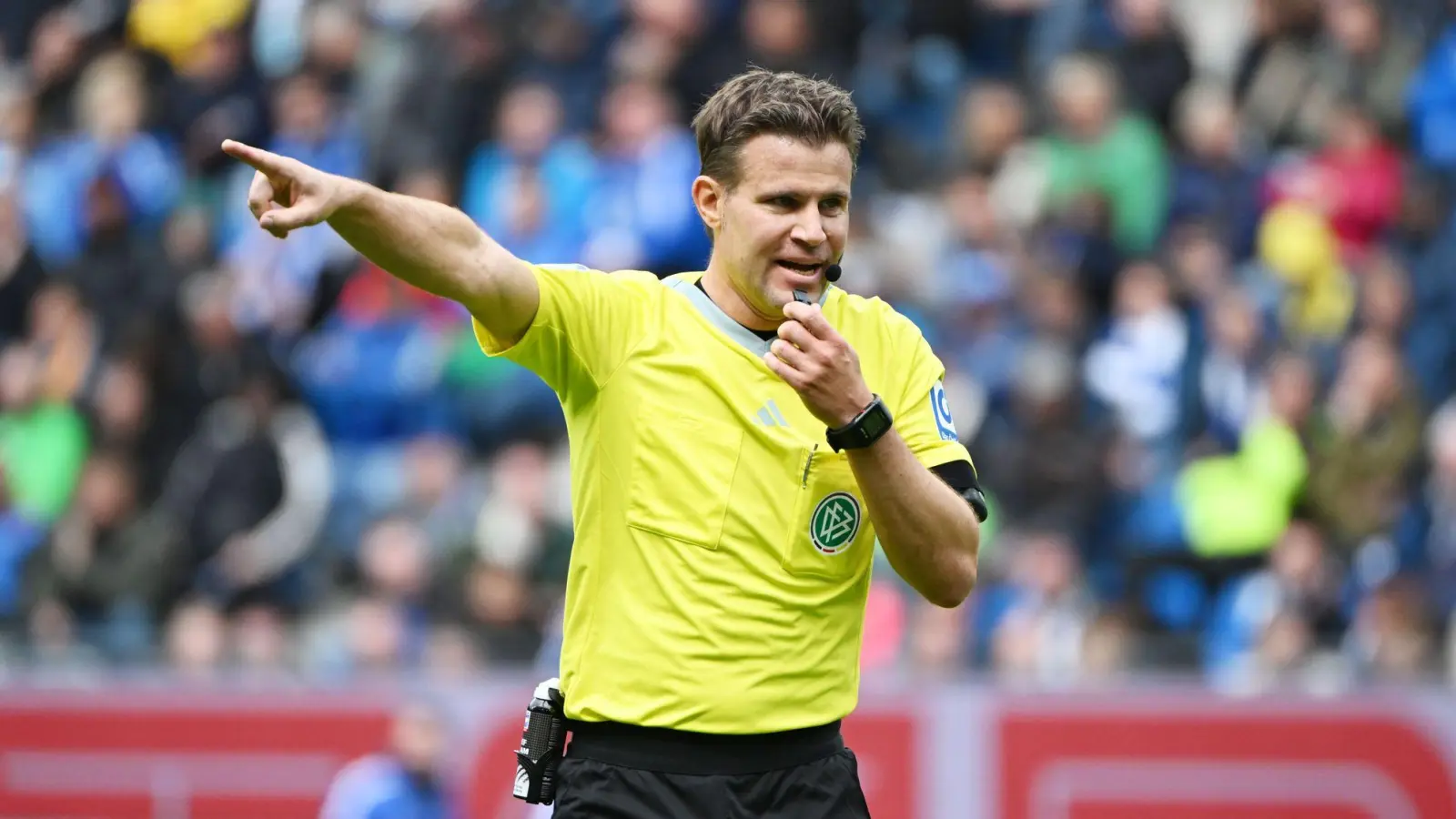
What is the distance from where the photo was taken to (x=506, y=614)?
10.4 meters

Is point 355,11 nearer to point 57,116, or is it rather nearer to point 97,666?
point 57,116

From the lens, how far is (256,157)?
3732 mm

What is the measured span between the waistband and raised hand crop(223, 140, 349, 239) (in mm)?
1260

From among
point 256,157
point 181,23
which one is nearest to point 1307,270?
point 181,23

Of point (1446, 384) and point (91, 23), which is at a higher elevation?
point (91, 23)

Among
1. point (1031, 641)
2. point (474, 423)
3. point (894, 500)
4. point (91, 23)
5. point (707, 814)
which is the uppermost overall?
point (91, 23)

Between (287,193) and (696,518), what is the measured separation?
3.57ft

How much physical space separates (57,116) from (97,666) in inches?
202

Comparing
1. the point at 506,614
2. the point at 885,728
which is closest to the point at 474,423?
the point at 506,614

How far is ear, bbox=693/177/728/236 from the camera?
4398mm

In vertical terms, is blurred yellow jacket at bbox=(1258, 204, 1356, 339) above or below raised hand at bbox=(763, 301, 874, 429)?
above

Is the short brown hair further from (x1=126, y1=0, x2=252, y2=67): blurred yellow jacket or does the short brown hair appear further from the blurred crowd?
(x1=126, y1=0, x2=252, y2=67): blurred yellow jacket

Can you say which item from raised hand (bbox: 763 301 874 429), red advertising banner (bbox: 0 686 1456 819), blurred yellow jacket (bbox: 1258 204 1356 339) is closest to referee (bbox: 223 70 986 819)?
raised hand (bbox: 763 301 874 429)

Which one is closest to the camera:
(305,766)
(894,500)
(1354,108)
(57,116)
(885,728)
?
(894,500)
